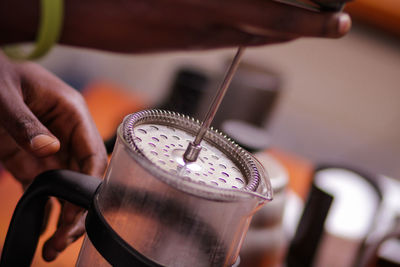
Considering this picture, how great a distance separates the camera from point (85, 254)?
37 centimetres

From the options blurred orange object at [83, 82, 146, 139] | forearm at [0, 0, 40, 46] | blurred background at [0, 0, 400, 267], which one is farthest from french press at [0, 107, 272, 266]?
blurred background at [0, 0, 400, 267]

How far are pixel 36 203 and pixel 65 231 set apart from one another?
69 millimetres

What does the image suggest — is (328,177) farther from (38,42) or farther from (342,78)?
(342,78)

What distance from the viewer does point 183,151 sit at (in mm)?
368

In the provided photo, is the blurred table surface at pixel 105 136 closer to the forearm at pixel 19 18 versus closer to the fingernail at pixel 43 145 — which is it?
the fingernail at pixel 43 145

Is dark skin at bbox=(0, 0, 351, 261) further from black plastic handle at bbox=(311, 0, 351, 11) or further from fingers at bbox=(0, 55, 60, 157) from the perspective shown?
fingers at bbox=(0, 55, 60, 157)

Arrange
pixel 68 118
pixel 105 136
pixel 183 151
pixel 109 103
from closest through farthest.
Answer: pixel 183 151
pixel 68 118
pixel 105 136
pixel 109 103

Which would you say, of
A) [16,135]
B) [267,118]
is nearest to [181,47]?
[16,135]

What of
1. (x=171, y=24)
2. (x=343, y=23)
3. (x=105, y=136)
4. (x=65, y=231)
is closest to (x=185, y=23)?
(x=171, y=24)

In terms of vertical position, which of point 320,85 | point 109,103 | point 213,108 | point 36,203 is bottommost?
point 109,103

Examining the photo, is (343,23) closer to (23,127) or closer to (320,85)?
(23,127)

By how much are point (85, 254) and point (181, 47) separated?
0.65 ft

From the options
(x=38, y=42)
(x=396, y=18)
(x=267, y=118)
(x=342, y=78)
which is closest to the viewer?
(x=38, y=42)

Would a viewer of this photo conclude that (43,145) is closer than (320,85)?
Yes
